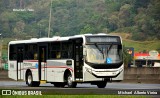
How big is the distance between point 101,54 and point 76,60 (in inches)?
63.2

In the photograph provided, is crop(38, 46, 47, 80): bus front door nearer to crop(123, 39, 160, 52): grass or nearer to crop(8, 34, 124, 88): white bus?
crop(8, 34, 124, 88): white bus

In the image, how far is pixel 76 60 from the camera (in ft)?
127

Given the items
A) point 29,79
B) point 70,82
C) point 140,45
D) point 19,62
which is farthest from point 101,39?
point 140,45

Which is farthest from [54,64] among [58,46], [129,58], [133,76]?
[129,58]

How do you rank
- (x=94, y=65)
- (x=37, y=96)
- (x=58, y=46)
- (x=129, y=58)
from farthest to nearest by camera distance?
1. (x=129, y=58)
2. (x=58, y=46)
3. (x=94, y=65)
4. (x=37, y=96)

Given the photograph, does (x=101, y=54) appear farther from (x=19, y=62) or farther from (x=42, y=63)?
(x=19, y=62)

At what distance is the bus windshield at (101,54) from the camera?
37906mm

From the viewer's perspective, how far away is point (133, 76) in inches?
2307

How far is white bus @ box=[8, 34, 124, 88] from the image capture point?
37.9 metres

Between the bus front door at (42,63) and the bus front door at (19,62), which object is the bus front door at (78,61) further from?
the bus front door at (19,62)

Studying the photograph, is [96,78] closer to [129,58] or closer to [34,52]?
[34,52]

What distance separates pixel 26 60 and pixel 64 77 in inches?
204

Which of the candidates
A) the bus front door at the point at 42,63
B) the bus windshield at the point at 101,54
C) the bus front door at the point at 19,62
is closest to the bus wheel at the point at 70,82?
the bus windshield at the point at 101,54

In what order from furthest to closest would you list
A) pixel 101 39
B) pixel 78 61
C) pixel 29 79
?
pixel 29 79 → pixel 78 61 → pixel 101 39
